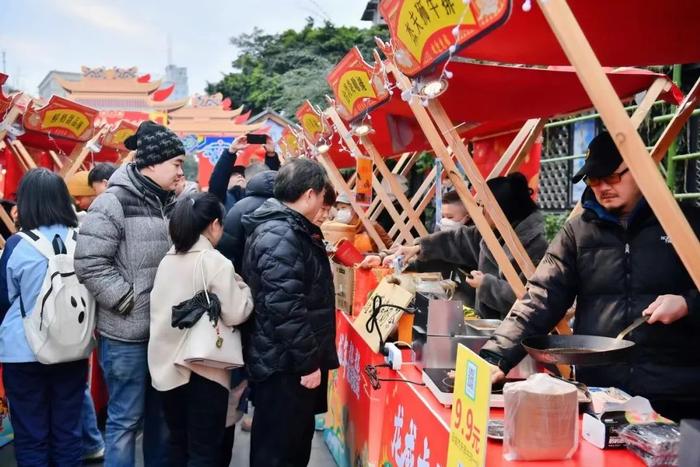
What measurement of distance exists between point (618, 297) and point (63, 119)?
23.2 ft

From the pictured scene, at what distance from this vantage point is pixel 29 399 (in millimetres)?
3217

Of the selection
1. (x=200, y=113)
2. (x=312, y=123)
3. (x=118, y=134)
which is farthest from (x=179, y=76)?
(x=312, y=123)

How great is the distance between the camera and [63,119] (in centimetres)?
741

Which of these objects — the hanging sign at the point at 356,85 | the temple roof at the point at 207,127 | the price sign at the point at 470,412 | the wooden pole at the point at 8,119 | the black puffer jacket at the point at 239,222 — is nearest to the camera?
the price sign at the point at 470,412

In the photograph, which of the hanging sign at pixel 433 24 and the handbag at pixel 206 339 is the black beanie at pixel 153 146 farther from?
the hanging sign at pixel 433 24

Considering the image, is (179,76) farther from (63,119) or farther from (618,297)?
(618,297)

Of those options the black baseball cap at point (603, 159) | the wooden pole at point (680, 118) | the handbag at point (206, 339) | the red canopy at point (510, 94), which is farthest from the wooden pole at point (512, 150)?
the handbag at point (206, 339)

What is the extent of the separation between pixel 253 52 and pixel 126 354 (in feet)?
116

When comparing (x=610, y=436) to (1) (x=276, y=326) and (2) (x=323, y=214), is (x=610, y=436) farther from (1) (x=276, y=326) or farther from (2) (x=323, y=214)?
(2) (x=323, y=214)

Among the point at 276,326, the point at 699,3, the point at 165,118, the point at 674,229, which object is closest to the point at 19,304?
the point at 276,326

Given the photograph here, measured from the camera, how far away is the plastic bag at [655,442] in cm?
155

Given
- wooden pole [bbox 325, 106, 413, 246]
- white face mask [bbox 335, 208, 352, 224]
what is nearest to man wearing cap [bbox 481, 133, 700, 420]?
wooden pole [bbox 325, 106, 413, 246]

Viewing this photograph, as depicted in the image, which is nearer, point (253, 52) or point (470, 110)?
point (470, 110)

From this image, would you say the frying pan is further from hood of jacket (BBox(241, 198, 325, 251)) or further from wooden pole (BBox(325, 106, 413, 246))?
wooden pole (BBox(325, 106, 413, 246))
